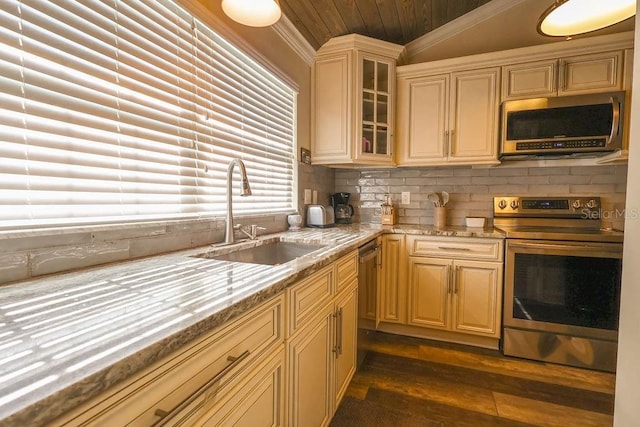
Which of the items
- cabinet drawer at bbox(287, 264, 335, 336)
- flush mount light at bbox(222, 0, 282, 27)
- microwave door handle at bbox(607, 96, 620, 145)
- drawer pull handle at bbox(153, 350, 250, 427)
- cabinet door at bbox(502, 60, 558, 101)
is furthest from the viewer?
cabinet door at bbox(502, 60, 558, 101)

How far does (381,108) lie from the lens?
103 inches

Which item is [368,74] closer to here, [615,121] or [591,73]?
[591,73]

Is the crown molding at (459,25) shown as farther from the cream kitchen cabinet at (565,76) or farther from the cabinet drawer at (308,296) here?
the cabinet drawer at (308,296)

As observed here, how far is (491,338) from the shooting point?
7.34ft

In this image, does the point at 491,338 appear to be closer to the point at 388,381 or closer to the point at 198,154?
the point at 388,381

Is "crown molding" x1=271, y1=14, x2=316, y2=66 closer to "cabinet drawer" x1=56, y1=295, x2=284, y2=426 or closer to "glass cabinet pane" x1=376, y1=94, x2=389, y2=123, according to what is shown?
"glass cabinet pane" x1=376, y1=94, x2=389, y2=123

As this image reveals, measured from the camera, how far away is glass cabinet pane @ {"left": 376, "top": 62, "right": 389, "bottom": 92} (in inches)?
101

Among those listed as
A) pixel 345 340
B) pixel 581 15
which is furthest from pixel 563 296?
pixel 581 15

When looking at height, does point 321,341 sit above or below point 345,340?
above

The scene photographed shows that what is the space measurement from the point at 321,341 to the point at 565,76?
2.57m

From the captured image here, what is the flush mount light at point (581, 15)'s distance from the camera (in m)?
1.23

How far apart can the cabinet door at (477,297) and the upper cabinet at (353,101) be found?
111 centimetres

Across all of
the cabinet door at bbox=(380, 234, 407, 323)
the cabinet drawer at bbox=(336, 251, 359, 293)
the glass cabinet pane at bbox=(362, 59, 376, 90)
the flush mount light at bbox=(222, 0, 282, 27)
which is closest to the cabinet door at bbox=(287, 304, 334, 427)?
the cabinet drawer at bbox=(336, 251, 359, 293)
